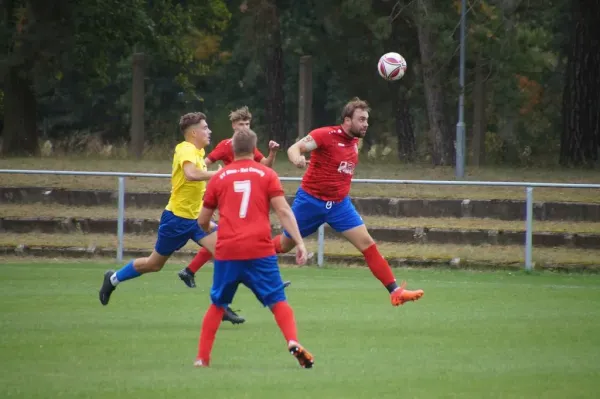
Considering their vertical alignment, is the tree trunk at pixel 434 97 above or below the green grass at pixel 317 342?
above

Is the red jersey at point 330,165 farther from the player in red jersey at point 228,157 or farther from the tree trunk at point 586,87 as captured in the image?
the tree trunk at point 586,87

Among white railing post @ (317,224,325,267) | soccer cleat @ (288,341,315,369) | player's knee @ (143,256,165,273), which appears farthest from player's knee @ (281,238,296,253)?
white railing post @ (317,224,325,267)

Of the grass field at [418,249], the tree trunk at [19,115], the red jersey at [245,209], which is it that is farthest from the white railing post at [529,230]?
the tree trunk at [19,115]

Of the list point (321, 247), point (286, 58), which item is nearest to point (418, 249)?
point (321, 247)

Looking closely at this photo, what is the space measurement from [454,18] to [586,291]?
581 inches

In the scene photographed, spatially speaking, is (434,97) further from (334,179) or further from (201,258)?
(334,179)

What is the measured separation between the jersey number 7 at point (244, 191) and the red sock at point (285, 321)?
0.74 meters

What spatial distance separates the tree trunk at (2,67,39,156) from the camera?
31.6 metres

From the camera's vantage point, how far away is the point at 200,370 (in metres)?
9.34

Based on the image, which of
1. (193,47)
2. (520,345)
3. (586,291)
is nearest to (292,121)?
(193,47)

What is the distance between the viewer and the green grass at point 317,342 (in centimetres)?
875

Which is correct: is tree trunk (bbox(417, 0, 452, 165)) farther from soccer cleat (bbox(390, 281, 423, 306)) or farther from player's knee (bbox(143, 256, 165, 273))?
Result: soccer cleat (bbox(390, 281, 423, 306))

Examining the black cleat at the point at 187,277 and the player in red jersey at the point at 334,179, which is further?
the black cleat at the point at 187,277

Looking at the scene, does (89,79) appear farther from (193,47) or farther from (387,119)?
(387,119)
